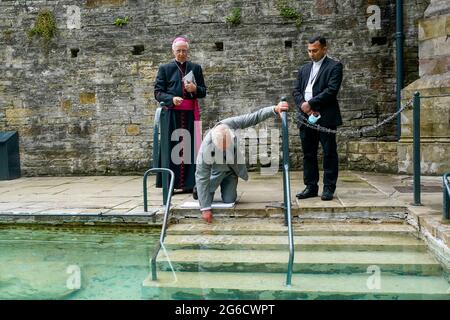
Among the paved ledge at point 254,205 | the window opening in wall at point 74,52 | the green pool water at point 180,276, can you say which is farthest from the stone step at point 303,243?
the window opening in wall at point 74,52

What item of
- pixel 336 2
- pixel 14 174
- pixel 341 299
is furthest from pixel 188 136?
pixel 14 174

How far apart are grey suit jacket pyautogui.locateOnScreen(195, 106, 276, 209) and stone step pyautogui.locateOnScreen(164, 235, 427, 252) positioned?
45cm

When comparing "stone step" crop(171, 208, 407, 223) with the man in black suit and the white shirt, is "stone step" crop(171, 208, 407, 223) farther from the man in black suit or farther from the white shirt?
the white shirt

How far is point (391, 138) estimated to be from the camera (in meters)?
7.51

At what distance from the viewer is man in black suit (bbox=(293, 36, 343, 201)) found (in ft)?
14.6

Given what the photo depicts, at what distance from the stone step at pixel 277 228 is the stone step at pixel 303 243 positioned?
6cm

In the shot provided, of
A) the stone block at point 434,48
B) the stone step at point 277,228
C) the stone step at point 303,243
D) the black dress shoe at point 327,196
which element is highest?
the stone block at point 434,48

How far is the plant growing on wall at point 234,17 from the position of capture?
762cm

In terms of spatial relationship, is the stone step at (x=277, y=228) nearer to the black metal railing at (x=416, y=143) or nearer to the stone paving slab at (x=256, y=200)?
the stone paving slab at (x=256, y=200)

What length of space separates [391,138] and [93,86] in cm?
506

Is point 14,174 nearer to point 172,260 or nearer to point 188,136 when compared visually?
point 188,136

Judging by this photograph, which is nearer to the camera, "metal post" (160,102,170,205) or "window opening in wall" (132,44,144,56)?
"metal post" (160,102,170,205)

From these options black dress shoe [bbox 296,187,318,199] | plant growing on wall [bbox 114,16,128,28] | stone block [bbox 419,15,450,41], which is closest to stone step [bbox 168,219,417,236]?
black dress shoe [bbox 296,187,318,199]

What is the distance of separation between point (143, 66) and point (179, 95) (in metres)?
2.82
